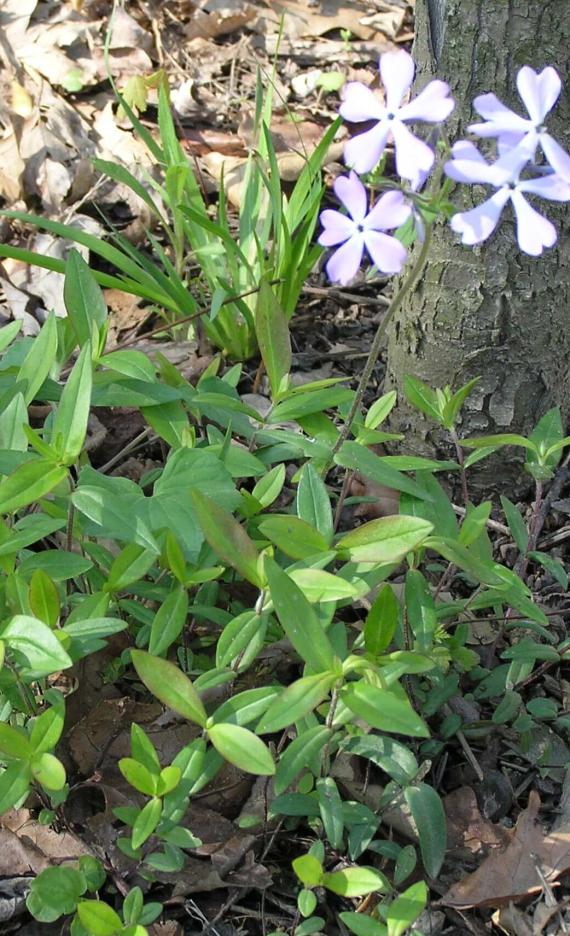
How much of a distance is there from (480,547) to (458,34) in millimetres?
991

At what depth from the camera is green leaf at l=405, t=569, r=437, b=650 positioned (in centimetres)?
166

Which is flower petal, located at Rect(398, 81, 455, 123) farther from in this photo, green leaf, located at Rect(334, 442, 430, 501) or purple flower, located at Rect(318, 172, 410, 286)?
green leaf, located at Rect(334, 442, 430, 501)

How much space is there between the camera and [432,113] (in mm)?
1183

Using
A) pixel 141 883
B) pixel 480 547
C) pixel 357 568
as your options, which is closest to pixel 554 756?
pixel 480 547

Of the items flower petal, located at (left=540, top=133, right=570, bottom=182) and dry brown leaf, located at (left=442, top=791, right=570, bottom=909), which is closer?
flower petal, located at (left=540, top=133, right=570, bottom=182)

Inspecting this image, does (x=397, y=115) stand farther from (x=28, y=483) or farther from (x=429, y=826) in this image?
(x=429, y=826)

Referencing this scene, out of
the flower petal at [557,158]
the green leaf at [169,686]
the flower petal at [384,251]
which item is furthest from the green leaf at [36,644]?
the flower petal at [557,158]

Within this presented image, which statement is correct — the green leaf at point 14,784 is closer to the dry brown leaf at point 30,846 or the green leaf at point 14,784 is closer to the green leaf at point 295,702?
the dry brown leaf at point 30,846

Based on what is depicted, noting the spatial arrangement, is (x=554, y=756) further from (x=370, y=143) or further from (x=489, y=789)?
(x=370, y=143)

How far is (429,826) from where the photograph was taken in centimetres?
158

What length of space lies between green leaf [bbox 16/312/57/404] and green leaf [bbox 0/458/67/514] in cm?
25

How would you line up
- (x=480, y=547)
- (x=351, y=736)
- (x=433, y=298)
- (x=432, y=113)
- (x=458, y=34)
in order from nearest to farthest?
(x=432, y=113)
(x=351, y=736)
(x=480, y=547)
(x=458, y=34)
(x=433, y=298)

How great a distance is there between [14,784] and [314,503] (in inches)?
25.8

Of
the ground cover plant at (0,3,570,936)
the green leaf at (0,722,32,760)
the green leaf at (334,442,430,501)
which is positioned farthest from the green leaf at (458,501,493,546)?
the green leaf at (0,722,32,760)
